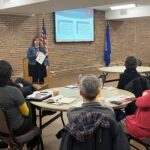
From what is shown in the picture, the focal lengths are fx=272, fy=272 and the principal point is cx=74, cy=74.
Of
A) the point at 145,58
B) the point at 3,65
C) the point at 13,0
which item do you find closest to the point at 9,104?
the point at 3,65

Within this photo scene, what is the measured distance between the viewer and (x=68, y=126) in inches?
68.1

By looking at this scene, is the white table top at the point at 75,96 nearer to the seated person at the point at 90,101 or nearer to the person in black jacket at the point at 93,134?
the seated person at the point at 90,101

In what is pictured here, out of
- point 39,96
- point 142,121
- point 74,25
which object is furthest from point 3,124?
point 74,25

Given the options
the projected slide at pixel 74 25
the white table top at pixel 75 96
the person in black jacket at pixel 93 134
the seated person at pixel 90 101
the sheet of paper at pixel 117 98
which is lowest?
the white table top at pixel 75 96

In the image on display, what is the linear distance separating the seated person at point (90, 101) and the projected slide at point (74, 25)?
814cm

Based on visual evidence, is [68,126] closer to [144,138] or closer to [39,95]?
[144,138]

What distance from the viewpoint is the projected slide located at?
998cm

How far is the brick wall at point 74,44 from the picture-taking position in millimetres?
8828

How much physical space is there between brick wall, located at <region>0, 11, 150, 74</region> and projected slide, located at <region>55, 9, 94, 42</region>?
0.22m

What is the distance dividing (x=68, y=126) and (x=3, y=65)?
4.12 ft

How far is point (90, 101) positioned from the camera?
6.22 feet

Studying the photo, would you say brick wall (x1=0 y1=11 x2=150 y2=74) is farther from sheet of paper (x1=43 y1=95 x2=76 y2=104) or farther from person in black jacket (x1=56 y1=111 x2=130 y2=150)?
person in black jacket (x1=56 y1=111 x2=130 y2=150)

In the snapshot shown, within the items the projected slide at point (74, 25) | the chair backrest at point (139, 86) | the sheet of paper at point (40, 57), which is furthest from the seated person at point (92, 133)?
the projected slide at point (74, 25)

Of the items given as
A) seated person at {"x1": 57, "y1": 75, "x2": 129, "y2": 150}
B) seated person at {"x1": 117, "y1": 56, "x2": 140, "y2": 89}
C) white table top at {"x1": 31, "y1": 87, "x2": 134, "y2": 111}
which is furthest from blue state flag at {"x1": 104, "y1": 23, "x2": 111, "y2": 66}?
seated person at {"x1": 57, "y1": 75, "x2": 129, "y2": 150}
